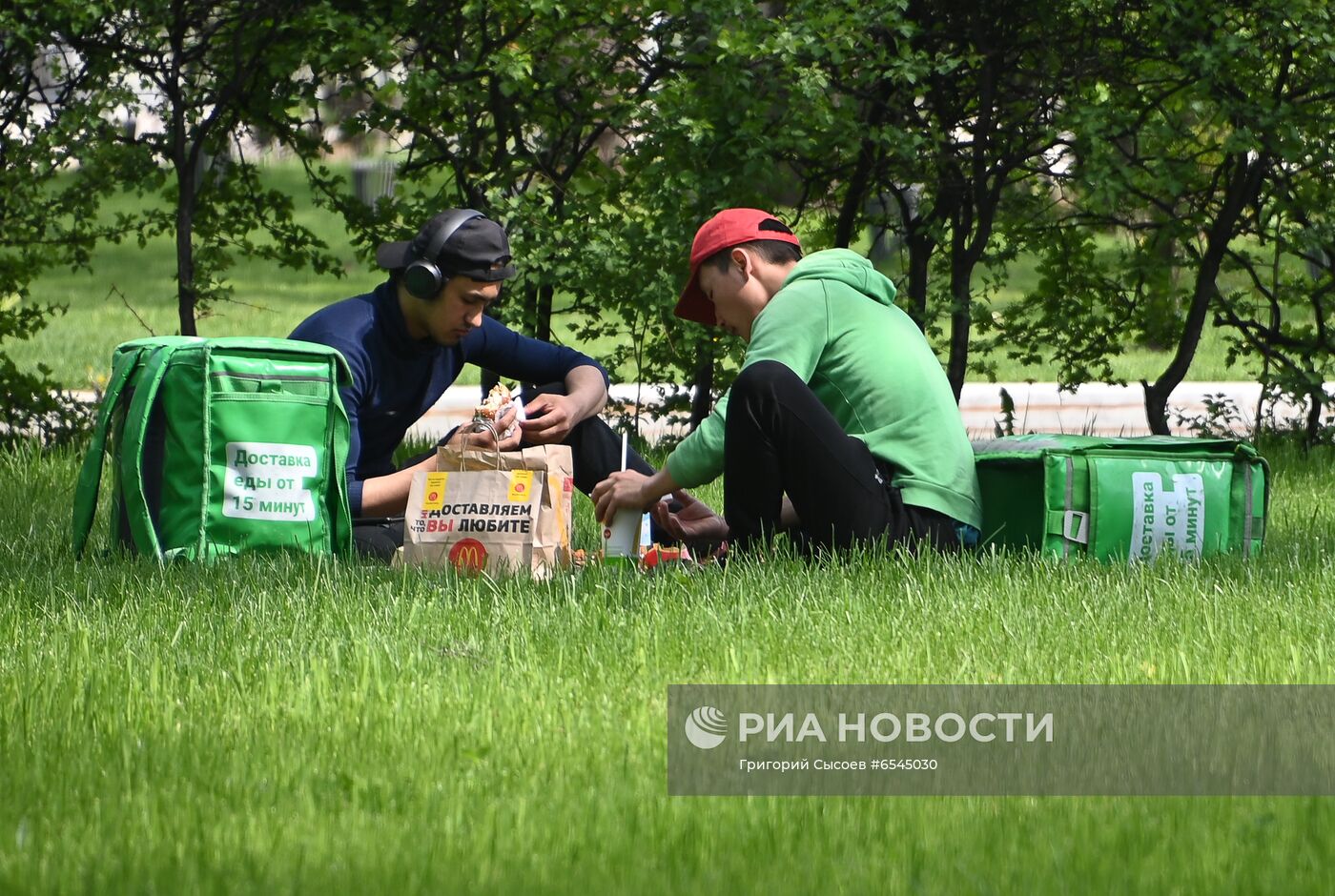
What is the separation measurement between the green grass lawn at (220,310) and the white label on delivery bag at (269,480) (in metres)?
4.15

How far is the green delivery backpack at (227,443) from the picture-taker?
4699mm

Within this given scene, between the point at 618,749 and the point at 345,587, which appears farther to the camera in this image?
the point at 345,587

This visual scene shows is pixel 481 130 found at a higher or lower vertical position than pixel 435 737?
higher

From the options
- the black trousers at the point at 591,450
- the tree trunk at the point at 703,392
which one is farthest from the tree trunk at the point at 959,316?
the black trousers at the point at 591,450

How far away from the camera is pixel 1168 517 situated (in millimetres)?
4844

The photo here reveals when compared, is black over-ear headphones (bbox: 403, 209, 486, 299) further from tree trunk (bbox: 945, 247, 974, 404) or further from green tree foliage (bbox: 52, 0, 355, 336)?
tree trunk (bbox: 945, 247, 974, 404)

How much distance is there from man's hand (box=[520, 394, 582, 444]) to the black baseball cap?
46 cm

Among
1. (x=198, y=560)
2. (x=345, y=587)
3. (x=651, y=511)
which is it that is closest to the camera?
(x=345, y=587)

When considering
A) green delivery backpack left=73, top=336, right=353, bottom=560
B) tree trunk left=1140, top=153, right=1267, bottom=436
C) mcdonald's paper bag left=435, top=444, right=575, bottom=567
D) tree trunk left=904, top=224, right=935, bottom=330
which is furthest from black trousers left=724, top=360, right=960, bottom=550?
tree trunk left=1140, top=153, right=1267, bottom=436

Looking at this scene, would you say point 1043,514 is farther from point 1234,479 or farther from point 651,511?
point 651,511

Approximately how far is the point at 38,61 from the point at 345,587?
624cm

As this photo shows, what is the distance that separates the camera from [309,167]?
9.22 meters

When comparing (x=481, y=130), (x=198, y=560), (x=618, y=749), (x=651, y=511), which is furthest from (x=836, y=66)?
(x=618, y=749)

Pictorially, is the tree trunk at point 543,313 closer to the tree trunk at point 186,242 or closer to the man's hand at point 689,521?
the tree trunk at point 186,242
